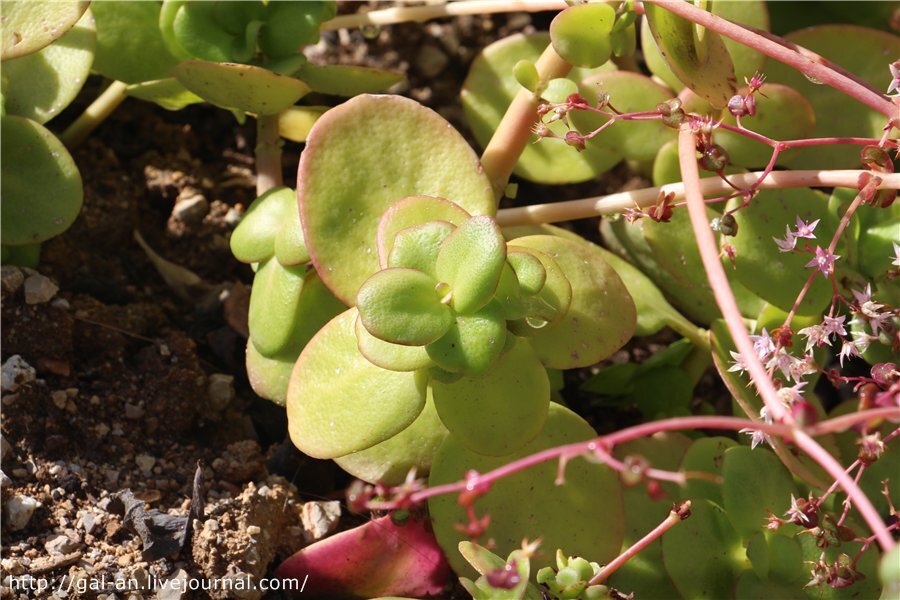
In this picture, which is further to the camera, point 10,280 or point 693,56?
point 10,280

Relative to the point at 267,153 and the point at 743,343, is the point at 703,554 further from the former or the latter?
the point at 267,153

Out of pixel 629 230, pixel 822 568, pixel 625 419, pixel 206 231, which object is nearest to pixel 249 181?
pixel 206 231

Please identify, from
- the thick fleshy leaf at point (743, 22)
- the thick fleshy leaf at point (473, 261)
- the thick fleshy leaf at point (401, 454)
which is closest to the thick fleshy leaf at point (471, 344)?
the thick fleshy leaf at point (473, 261)

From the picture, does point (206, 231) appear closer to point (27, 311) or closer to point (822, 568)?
point (27, 311)

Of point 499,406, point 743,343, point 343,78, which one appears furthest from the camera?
point 343,78

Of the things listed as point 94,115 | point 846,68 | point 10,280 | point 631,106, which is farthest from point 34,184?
point 846,68

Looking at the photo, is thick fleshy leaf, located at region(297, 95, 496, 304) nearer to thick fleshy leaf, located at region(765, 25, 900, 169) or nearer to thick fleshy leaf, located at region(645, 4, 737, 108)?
thick fleshy leaf, located at region(645, 4, 737, 108)
